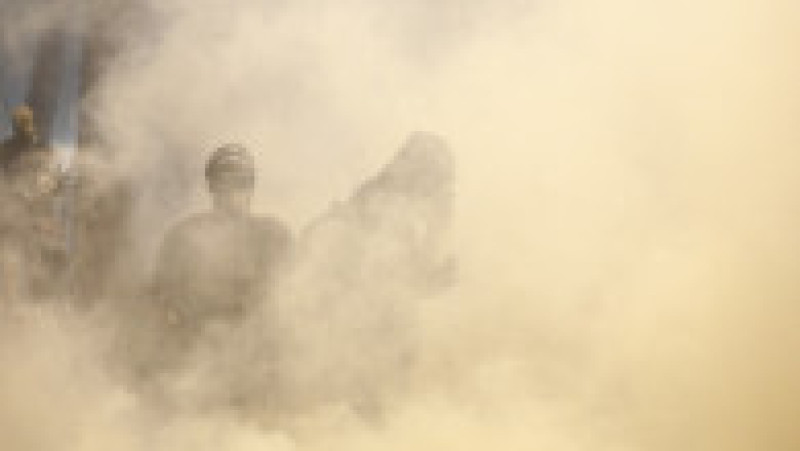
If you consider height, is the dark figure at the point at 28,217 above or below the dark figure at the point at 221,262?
above

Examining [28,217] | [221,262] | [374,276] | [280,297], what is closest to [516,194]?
[374,276]

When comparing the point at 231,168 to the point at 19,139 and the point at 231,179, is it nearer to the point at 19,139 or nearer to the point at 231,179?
the point at 231,179

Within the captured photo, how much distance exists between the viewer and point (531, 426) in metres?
5.01

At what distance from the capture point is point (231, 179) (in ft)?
17.5

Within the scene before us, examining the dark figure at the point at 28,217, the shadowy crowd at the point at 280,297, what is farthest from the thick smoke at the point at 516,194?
the dark figure at the point at 28,217

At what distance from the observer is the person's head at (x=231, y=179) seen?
5.32 m

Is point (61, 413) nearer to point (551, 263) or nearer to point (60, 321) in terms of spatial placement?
point (60, 321)

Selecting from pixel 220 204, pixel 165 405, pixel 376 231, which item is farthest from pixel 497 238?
pixel 165 405

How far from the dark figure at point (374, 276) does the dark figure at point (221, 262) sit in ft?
0.49

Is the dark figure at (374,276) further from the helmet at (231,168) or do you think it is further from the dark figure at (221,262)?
the helmet at (231,168)

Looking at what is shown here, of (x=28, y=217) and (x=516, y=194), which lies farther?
(x=516, y=194)

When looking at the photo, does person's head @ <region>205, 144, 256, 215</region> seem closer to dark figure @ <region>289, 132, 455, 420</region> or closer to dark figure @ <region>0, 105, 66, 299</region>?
dark figure @ <region>289, 132, 455, 420</region>

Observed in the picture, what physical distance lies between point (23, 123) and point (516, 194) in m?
2.17

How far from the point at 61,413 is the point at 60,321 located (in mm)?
441
